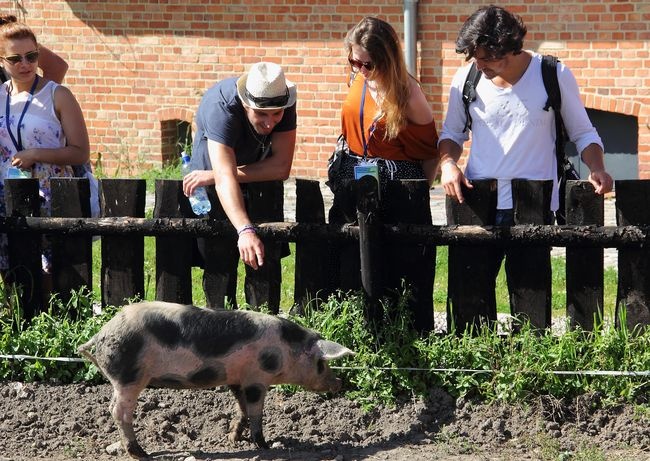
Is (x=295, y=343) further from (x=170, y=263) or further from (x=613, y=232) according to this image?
(x=613, y=232)

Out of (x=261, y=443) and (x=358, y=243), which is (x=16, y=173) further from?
(x=261, y=443)

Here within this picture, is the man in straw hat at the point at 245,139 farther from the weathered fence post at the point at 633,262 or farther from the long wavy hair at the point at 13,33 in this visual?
the weathered fence post at the point at 633,262

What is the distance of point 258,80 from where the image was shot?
15.4 ft

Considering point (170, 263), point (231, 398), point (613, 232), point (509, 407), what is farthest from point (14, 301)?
point (613, 232)

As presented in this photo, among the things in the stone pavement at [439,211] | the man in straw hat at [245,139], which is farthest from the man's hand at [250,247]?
the stone pavement at [439,211]

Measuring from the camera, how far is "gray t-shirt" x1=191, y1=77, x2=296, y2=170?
486 centimetres

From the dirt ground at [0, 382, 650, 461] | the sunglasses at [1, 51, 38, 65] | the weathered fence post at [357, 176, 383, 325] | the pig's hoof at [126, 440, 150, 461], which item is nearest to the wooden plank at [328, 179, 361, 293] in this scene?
the weathered fence post at [357, 176, 383, 325]

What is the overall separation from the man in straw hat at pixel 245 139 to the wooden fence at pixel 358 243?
0.64 ft

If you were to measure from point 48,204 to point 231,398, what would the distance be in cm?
149

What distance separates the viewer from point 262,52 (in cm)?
1237

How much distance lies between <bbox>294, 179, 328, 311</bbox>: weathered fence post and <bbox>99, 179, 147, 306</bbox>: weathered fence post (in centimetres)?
84

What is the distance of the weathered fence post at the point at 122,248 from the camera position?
217 inches

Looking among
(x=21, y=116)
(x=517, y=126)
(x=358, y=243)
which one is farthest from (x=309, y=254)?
(x=21, y=116)

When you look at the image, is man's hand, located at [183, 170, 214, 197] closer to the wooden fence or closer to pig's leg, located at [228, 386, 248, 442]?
the wooden fence
